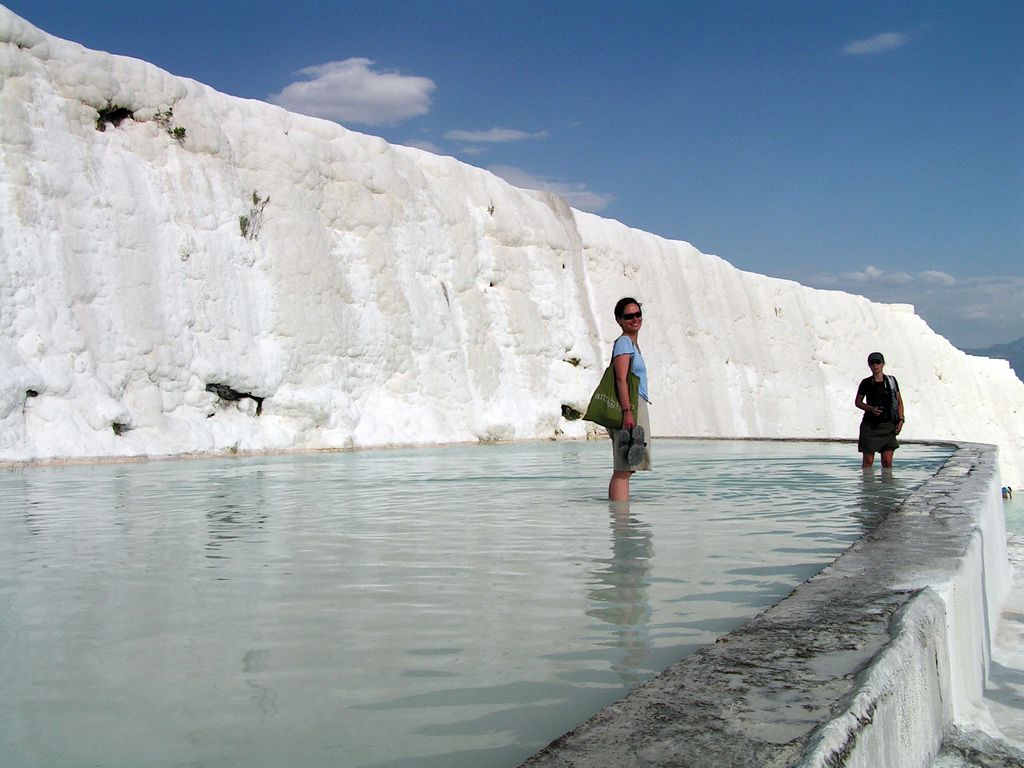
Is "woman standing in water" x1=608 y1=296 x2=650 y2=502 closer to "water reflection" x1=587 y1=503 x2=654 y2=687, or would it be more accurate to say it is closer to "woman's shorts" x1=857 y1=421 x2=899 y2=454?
"water reflection" x1=587 y1=503 x2=654 y2=687

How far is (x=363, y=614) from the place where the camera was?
3449 mm

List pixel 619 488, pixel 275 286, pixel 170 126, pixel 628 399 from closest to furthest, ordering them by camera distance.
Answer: pixel 628 399 → pixel 619 488 → pixel 170 126 → pixel 275 286

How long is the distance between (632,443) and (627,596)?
303cm

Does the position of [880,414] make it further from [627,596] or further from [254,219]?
[254,219]

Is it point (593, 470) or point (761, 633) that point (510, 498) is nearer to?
point (593, 470)

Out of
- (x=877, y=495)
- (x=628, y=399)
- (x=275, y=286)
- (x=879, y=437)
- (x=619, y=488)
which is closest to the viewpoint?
(x=628, y=399)

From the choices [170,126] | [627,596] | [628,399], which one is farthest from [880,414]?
[170,126]

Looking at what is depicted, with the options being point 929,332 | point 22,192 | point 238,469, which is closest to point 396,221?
point 22,192

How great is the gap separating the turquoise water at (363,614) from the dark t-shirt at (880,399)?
99.3 inches

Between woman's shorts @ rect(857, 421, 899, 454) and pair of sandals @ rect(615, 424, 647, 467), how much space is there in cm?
429

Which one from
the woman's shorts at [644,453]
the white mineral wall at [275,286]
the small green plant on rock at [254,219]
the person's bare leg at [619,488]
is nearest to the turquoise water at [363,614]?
the person's bare leg at [619,488]

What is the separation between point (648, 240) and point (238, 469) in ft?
81.1

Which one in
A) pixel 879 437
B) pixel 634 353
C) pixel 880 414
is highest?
pixel 634 353

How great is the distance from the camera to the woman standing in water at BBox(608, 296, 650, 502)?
661 centimetres
